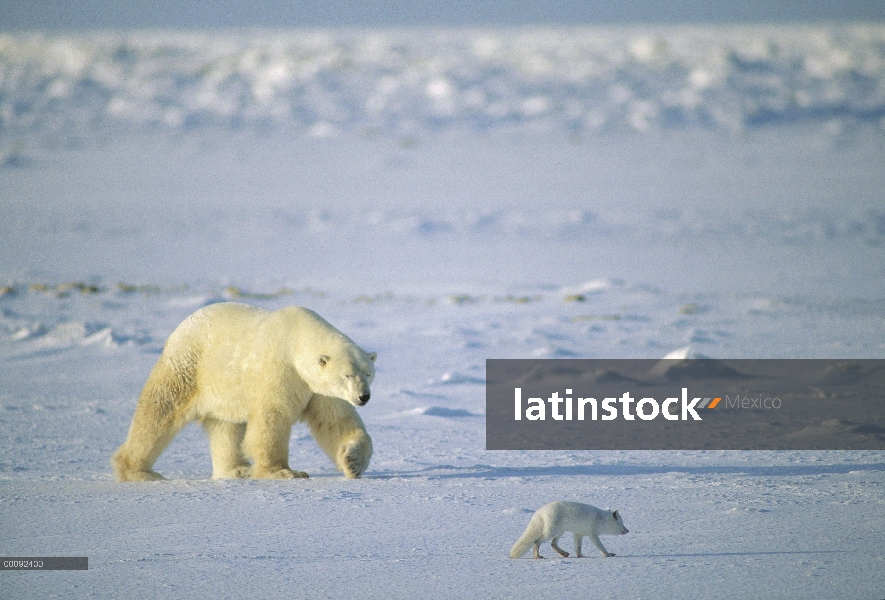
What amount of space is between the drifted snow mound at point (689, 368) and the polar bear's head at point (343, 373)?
2.81 meters

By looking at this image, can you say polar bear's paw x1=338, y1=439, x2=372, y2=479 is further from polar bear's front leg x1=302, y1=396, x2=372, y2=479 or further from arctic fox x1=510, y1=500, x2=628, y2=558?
→ arctic fox x1=510, y1=500, x2=628, y2=558

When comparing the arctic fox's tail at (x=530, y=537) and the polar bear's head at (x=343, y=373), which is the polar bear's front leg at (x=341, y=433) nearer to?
the polar bear's head at (x=343, y=373)

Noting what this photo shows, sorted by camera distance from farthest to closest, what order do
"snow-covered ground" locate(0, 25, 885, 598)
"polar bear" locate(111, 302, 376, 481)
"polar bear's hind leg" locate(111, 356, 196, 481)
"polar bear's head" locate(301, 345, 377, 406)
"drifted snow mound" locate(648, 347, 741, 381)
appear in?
"drifted snow mound" locate(648, 347, 741, 381)
"polar bear's hind leg" locate(111, 356, 196, 481)
"polar bear" locate(111, 302, 376, 481)
"polar bear's head" locate(301, 345, 377, 406)
"snow-covered ground" locate(0, 25, 885, 598)

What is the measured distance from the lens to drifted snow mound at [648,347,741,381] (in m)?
6.11

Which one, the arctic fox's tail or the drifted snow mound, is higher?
the drifted snow mound

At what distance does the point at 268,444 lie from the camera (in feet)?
12.9

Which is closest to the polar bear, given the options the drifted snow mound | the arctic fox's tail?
the arctic fox's tail

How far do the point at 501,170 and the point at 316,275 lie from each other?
9.18 m

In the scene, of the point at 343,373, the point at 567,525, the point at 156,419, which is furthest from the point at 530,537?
the point at 156,419

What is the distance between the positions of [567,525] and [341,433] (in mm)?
1326

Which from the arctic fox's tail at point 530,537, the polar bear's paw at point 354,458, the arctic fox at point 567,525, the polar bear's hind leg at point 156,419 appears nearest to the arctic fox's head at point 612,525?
the arctic fox at point 567,525

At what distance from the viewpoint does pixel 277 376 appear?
3941 mm

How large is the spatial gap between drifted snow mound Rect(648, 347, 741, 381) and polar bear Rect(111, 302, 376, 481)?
2670 mm

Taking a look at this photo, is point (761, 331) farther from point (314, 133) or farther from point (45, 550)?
point (314, 133)
